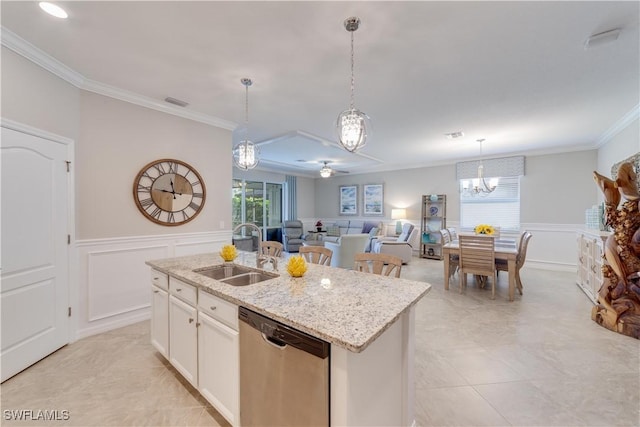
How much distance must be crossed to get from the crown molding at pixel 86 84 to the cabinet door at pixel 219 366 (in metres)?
2.61

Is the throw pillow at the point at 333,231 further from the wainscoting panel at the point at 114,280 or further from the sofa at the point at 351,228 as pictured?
the wainscoting panel at the point at 114,280

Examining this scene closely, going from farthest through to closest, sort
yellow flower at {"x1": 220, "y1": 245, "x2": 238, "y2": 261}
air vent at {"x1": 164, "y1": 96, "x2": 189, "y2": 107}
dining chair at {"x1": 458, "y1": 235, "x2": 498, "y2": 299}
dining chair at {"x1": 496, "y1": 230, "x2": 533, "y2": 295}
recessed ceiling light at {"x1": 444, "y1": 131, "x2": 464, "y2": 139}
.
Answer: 1. recessed ceiling light at {"x1": 444, "y1": 131, "x2": 464, "y2": 139}
2. dining chair at {"x1": 496, "y1": 230, "x2": 533, "y2": 295}
3. dining chair at {"x1": 458, "y1": 235, "x2": 498, "y2": 299}
4. air vent at {"x1": 164, "y1": 96, "x2": 189, "y2": 107}
5. yellow flower at {"x1": 220, "y1": 245, "x2": 238, "y2": 261}

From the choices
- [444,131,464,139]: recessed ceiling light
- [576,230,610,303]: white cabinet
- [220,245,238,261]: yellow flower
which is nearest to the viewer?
[220,245,238,261]: yellow flower


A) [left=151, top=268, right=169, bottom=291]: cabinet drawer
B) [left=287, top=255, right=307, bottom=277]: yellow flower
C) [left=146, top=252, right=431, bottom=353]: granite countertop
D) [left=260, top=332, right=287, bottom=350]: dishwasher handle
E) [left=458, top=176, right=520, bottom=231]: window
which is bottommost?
[left=260, top=332, right=287, bottom=350]: dishwasher handle

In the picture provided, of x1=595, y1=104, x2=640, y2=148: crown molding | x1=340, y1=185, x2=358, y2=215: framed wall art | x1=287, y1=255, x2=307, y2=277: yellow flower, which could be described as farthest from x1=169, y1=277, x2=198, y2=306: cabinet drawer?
x1=340, y1=185, x2=358, y2=215: framed wall art

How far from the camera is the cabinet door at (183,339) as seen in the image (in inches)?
72.5

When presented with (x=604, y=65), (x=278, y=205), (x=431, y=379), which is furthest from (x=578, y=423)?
(x=278, y=205)

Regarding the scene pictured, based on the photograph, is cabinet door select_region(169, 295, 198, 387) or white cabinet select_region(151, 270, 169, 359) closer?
cabinet door select_region(169, 295, 198, 387)

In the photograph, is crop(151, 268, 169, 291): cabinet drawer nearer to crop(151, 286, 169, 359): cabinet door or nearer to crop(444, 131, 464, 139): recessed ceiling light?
crop(151, 286, 169, 359): cabinet door

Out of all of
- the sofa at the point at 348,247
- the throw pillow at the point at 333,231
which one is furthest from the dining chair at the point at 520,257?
the throw pillow at the point at 333,231

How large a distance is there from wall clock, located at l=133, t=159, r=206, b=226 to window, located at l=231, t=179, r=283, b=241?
3608 mm

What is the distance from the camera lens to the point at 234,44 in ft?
7.10

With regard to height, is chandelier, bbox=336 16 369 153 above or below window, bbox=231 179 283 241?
above

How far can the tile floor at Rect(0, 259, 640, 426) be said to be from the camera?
1762mm
